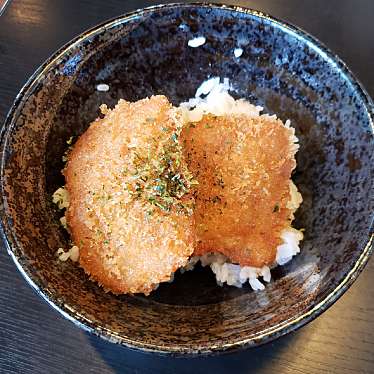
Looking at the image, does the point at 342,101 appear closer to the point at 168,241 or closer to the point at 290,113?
the point at 290,113

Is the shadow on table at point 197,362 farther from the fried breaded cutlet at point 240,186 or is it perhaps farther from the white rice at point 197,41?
the white rice at point 197,41

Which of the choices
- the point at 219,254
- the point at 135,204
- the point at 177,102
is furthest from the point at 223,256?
the point at 177,102

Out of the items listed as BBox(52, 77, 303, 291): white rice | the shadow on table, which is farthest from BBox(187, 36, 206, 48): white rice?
the shadow on table

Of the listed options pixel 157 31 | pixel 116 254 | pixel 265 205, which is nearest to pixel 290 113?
pixel 265 205

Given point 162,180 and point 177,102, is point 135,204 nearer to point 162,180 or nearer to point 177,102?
point 162,180

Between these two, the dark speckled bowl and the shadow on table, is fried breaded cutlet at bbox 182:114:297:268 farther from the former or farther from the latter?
the shadow on table

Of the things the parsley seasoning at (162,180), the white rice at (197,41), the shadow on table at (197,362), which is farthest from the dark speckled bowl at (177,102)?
the parsley seasoning at (162,180)
